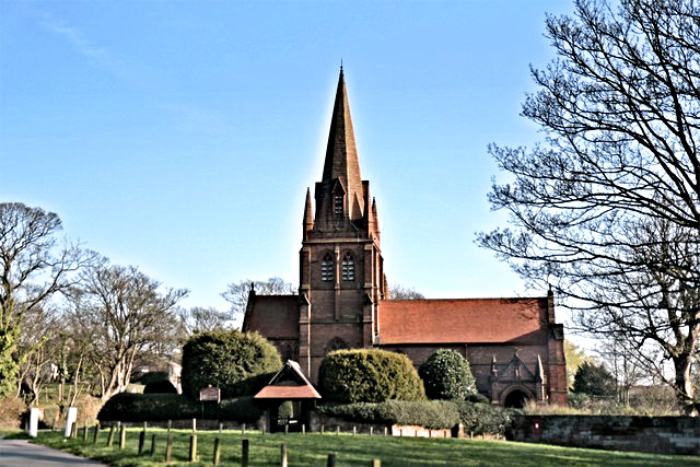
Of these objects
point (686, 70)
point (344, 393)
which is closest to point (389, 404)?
point (344, 393)

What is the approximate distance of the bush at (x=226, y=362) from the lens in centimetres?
3981

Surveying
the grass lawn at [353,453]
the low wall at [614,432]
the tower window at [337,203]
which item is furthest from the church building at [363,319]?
the grass lawn at [353,453]

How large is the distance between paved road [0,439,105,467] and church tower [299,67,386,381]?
3287cm

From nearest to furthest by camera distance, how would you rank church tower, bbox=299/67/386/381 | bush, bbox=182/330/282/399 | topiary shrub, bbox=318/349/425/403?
topiary shrub, bbox=318/349/425/403 → bush, bbox=182/330/282/399 → church tower, bbox=299/67/386/381

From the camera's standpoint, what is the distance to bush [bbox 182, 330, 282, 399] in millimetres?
39812

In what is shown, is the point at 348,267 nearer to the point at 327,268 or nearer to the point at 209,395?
the point at 327,268

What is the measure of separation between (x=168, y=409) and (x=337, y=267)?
65.9 feet

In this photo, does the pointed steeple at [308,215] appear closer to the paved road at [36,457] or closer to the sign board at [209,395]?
the sign board at [209,395]

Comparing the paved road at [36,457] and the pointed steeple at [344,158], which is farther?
the pointed steeple at [344,158]

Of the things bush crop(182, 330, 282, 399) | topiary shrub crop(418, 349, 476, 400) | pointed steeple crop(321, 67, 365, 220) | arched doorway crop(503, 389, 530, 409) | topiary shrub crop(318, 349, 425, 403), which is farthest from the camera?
pointed steeple crop(321, 67, 365, 220)

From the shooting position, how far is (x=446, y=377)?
152ft

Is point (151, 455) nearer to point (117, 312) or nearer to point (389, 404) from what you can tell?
point (389, 404)

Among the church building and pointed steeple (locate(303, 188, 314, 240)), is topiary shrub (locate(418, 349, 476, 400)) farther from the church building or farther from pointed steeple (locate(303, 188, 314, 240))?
pointed steeple (locate(303, 188, 314, 240))

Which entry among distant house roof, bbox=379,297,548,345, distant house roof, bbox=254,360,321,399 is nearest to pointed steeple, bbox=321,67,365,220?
distant house roof, bbox=379,297,548,345
